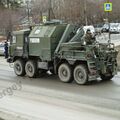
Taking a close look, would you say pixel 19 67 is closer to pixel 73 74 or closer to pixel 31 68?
pixel 31 68

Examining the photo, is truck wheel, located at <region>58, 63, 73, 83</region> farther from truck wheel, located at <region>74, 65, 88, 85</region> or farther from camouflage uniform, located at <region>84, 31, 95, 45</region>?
camouflage uniform, located at <region>84, 31, 95, 45</region>

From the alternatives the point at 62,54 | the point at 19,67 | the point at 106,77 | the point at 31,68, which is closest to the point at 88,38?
the point at 62,54

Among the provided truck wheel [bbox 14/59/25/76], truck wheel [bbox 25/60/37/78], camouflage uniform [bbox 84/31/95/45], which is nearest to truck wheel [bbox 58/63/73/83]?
camouflage uniform [bbox 84/31/95/45]

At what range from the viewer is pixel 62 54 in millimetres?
15609

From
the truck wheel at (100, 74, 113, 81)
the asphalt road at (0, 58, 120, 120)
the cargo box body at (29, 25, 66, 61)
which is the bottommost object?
the asphalt road at (0, 58, 120, 120)

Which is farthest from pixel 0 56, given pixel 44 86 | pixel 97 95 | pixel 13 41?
pixel 97 95

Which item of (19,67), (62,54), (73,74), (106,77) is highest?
(62,54)

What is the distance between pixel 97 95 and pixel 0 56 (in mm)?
20397

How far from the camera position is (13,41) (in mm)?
18359

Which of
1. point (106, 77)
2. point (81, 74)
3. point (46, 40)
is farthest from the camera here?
point (46, 40)

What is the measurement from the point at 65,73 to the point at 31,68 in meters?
2.45

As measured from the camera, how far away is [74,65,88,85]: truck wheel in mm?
14680

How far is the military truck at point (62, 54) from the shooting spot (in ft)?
48.3

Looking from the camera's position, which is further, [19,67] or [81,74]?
[19,67]
